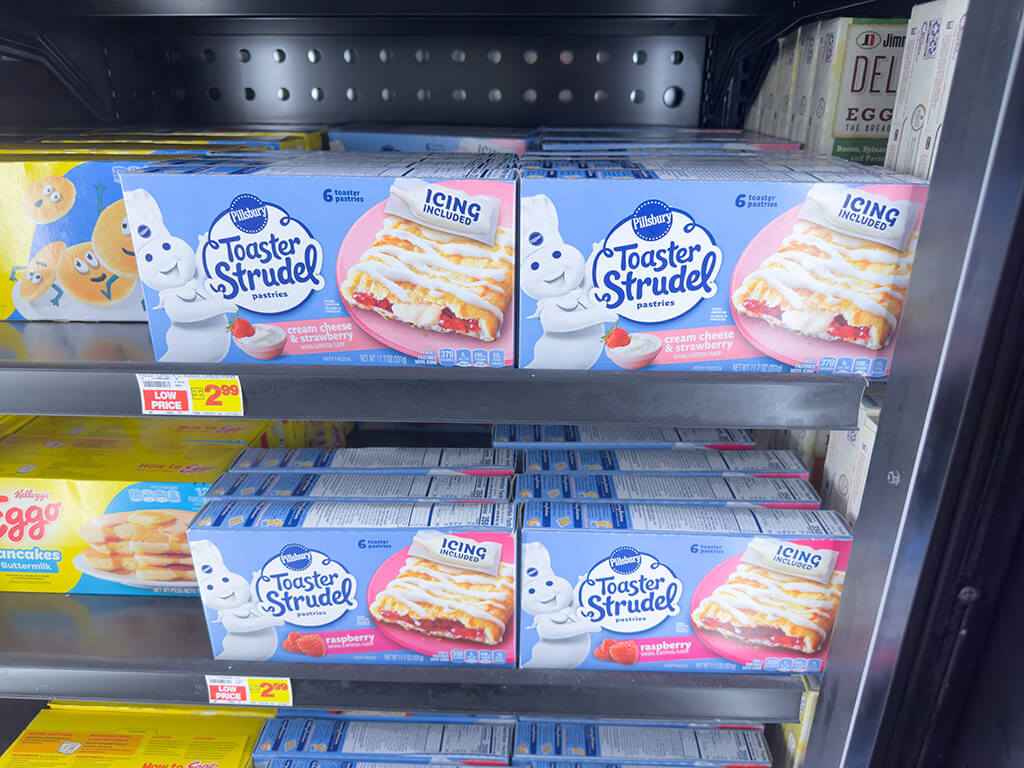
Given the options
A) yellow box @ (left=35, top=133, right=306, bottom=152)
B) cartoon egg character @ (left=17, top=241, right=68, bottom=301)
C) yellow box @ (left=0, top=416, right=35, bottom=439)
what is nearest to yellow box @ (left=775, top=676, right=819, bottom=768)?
yellow box @ (left=35, top=133, right=306, bottom=152)

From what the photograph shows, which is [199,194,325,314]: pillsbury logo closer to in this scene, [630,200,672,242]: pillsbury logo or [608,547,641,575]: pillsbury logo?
[630,200,672,242]: pillsbury logo

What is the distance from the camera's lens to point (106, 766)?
1.16m

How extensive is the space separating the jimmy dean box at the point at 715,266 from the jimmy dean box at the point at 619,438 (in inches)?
11.5

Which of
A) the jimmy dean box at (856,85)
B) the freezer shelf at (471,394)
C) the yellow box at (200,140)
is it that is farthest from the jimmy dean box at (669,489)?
the yellow box at (200,140)

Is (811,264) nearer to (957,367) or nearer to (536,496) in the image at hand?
(957,367)

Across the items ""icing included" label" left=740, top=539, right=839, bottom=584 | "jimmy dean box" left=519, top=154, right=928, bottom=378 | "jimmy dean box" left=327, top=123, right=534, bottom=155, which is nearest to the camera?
"jimmy dean box" left=519, top=154, right=928, bottom=378

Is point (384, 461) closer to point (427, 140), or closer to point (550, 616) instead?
point (550, 616)

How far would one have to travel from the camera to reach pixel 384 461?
1.12m

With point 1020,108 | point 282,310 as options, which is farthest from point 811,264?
point 282,310

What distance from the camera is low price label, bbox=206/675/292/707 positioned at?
1.00 m

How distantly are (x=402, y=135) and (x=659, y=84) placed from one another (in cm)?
54

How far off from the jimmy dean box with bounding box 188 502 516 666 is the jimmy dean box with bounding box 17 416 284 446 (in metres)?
0.24

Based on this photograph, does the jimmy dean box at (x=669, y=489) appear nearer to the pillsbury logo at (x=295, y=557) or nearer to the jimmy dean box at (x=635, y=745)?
the pillsbury logo at (x=295, y=557)

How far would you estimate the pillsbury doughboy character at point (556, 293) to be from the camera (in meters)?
0.81
